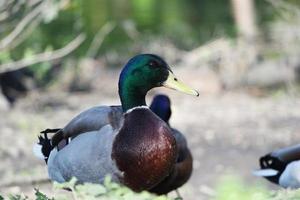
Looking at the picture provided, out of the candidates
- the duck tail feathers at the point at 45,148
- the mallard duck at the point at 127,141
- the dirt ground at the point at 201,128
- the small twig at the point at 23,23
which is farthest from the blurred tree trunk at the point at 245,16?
the mallard duck at the point at 127,141

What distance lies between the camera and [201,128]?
975 centimetres

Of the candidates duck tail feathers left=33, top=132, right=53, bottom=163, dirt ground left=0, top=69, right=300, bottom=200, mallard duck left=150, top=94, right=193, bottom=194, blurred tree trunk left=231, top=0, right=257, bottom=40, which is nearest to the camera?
duck tail feathers left=33, top=132, right=53, bottom=163

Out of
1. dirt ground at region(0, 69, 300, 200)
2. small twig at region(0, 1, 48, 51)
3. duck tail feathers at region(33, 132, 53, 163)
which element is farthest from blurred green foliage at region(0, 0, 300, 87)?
duck tail feathers at region(33, 132, 53, 163)

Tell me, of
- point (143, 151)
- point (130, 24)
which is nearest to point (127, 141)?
point (143, 151)

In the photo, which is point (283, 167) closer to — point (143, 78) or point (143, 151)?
point (143, 78)

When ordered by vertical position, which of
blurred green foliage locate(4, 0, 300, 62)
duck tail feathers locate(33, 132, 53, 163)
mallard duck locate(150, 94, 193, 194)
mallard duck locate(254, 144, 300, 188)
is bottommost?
blurred green foliage locate(4, 0, 300, 62)

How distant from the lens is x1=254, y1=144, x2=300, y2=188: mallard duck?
244 inches

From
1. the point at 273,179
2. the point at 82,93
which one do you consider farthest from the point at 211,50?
the point at 273,179

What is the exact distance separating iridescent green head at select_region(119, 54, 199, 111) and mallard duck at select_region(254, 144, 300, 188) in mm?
1918

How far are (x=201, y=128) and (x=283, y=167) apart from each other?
3.41 m

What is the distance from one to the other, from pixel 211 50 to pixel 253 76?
0.84 m

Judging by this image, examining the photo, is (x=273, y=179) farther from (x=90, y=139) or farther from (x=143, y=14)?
(x=143, y=14)

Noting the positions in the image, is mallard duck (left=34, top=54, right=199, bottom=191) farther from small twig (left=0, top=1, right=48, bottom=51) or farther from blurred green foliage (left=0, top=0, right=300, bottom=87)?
small twig (left=0, top=1, right=48, bottom=51)

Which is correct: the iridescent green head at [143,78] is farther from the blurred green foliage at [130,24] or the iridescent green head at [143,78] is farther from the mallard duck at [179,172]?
the blurred green foliage at [130,24]
